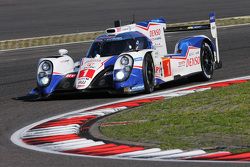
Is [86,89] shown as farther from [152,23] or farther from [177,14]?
[177,14]

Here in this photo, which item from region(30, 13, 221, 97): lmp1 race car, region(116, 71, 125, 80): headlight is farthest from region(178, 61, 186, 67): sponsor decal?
region(116, 71, 125, 80): headlight

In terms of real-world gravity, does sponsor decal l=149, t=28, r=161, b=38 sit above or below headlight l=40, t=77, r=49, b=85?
above

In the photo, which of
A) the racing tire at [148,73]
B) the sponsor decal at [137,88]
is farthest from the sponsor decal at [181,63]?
the sponsor decal at [137,88]

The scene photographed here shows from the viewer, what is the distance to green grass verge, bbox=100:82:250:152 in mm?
10281

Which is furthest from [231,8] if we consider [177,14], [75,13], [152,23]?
[152,23]

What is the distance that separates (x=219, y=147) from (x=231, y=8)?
27.2 m

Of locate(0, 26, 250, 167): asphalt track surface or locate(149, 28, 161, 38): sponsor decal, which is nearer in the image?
locate(0, 26, 250, 167): asphalt track surface

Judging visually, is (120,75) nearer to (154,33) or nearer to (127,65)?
(127,65)

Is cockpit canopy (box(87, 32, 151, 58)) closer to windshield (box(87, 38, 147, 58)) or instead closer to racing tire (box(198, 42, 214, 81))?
windshield (box(87, 38, 147, 58))

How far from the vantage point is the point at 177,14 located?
35.0m

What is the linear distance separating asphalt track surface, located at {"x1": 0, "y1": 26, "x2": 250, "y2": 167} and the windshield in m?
0.83

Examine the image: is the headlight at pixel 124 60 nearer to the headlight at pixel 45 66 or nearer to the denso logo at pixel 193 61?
the headlight at pixel 45 66

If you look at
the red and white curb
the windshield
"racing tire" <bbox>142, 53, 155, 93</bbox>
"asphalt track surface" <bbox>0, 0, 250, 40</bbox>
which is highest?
"asphalt track surface" <bbox>0, 0, 250, 40</bbox>

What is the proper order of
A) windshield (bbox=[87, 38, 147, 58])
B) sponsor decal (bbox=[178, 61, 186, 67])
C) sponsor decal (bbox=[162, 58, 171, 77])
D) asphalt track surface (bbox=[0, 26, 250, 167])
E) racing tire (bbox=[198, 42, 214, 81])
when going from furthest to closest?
racing tire (bbox=[198, 42, 214, 81])
sponsor decal (bbox=[178, 61, 186, 67])
sponsor decal (bbox=[162, 58, 171, 77])
windshield (bbox=[87, 38, 147, 58])
asphalt track surface (bbox=[0, 26, 250, 167])
